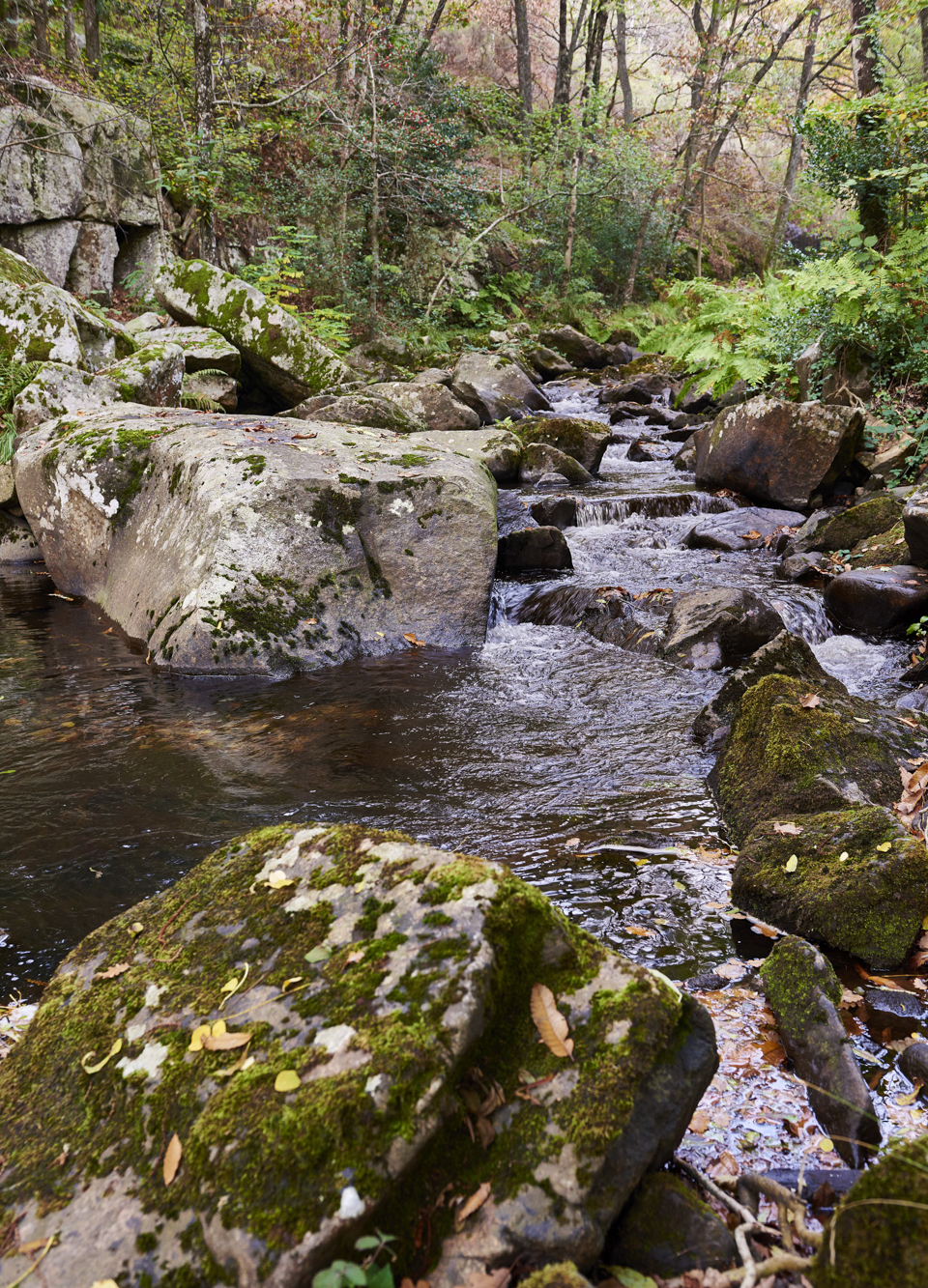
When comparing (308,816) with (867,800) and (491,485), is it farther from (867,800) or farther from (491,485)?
(491,485)

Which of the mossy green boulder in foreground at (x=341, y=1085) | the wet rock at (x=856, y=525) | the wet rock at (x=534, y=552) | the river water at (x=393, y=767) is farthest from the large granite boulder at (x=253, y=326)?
the mossy green boulder in foreground at (x=341, y=1085)

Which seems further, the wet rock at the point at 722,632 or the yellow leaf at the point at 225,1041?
the wet rock at the point at 722,632

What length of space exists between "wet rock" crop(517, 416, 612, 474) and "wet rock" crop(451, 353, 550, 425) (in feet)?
7.22

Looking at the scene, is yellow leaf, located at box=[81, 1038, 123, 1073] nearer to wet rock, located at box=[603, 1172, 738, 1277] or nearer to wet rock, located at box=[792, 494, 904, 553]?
wet rock, located at box=[603, 1172, 738, 1277]

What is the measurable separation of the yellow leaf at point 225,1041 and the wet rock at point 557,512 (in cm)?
868

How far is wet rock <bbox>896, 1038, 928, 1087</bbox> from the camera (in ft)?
7.58

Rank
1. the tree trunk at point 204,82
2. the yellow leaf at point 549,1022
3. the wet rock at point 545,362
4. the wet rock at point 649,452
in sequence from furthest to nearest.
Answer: the wet rock at point 545,362 → the wet rock at point 649,452 → the tree trunk at point 204,82 → the yellow leaf at point 549,1022

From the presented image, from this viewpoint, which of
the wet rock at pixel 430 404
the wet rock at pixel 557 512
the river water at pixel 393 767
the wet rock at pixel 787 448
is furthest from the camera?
the wet rock at pixel 430 404

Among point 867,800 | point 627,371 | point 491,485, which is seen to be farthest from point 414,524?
point 627,371

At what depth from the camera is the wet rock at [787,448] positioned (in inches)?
381

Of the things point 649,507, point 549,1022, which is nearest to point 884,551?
point 649,507

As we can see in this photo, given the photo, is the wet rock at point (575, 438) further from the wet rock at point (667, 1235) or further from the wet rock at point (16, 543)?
the wet rock at point (667, 1235)

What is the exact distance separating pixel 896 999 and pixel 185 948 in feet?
7.74

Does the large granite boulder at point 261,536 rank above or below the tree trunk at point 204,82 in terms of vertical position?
below
